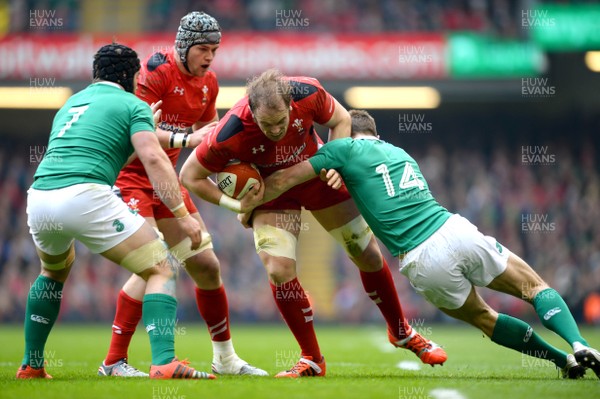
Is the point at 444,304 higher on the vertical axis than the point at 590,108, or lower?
lower

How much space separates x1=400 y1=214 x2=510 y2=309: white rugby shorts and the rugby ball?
4.44 feet

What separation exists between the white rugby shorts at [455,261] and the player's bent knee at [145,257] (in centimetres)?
177

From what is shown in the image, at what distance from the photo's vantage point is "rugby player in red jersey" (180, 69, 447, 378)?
6.32 meters

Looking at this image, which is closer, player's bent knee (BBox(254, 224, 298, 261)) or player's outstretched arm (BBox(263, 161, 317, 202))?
player's outstretched arm (BBox(263, 161, 317, 202))

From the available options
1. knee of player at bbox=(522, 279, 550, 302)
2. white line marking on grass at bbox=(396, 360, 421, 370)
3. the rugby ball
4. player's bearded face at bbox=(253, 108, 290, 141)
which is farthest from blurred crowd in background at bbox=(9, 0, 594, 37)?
knee of player at bbox=(522, 279, 550, 302)

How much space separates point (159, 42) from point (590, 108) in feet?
36.6

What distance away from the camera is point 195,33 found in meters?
7.20

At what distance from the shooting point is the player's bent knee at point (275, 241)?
6602 mm

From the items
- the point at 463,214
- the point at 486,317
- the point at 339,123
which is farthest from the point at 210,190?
the point at 463,214

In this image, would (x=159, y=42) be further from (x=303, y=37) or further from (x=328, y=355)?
(x=328, y=355)

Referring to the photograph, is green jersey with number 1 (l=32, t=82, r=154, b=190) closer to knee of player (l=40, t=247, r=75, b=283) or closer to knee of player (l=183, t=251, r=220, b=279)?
knee of player (l=40, t=247, r=75, b=283)

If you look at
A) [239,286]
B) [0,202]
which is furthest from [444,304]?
[0,202]

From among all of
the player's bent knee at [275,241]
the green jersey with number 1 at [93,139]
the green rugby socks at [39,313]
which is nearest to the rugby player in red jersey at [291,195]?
the player's bent knee at [275,241]

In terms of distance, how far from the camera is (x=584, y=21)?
18203 mm
